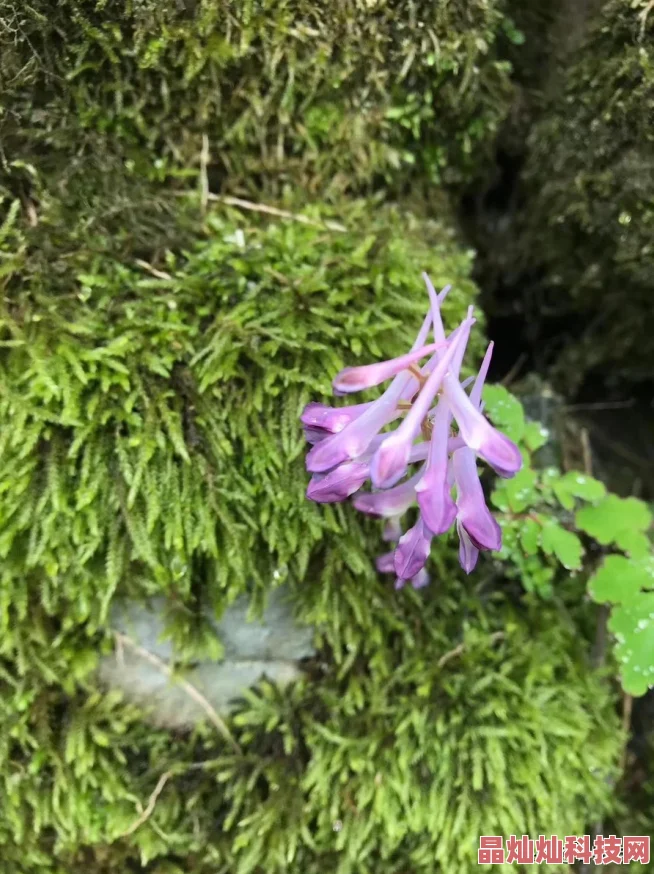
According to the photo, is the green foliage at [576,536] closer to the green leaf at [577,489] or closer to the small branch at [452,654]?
the green leaf at [577,489]

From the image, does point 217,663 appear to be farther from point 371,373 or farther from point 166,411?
point 371,373

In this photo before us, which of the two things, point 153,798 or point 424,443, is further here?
point 153,798

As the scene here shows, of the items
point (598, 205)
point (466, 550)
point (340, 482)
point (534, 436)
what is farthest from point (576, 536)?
point (598, 205)

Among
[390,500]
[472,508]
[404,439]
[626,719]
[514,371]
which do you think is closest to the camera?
[404,439]

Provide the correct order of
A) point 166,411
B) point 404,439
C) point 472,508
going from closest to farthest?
point 404,439 → point 472,508 → point 166,411

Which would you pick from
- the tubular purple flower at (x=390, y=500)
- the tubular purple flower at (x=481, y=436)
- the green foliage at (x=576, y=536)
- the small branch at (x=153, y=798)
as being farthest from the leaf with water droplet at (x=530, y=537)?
the small branch at (x=153, y=798)

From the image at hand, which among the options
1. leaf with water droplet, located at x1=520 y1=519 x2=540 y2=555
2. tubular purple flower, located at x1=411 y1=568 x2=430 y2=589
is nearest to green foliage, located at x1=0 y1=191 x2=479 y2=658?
tubular purple flower, located at x1=411 y1=568 x2=430 y2=589

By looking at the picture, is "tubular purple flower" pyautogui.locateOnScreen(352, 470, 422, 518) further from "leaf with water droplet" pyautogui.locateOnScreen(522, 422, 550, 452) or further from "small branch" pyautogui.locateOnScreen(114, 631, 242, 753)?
"small branch" pyautogui.locateOnScreen(114, 631, 242, 753)

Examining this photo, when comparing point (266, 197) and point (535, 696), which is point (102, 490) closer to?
point (266, 197)
